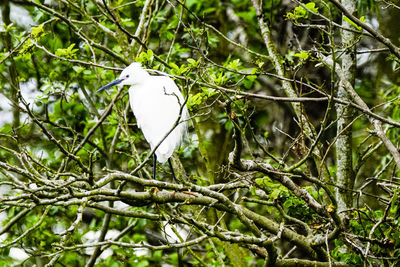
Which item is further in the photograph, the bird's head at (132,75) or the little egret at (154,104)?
the little egret at (154,104)

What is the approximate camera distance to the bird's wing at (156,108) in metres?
3.79

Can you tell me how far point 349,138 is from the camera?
3631mm

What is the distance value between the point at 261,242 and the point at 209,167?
5.58 feet

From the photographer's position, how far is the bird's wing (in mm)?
3793

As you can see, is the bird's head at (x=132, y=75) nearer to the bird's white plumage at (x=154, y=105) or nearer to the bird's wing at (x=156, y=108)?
the bird's white plumage at (x=154, y=105)

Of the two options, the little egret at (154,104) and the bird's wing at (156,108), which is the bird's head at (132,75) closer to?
the little egret at (154,104)

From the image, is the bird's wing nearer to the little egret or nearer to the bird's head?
the little egret

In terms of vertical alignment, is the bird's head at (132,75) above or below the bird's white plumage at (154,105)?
above

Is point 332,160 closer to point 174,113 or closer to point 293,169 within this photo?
point 174,113

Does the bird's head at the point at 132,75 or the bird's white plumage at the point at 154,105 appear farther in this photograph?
the bird's white plumage at the point at 154,105

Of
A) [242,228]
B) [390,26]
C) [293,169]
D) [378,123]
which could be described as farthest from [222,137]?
[293,169]

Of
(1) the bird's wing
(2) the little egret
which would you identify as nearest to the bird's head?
(2) the little egret

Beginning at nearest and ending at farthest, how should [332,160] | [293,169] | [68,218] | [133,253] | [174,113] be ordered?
1. [293,169]
2. [174,113]
3. [133,253]
4. [68,218]
5. [332,160]

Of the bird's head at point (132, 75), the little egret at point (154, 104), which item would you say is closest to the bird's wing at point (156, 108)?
the little egret at point (154, 104)
